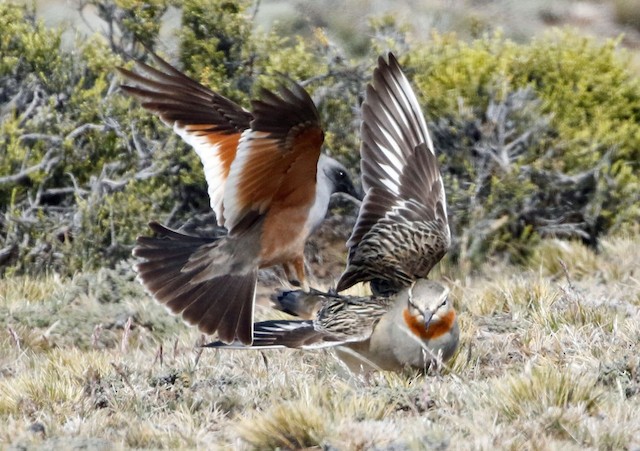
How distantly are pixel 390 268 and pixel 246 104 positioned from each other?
4.42 meters

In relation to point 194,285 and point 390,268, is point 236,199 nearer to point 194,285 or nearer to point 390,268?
point 194,285

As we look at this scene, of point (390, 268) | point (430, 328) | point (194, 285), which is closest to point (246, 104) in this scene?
point (194, 285)

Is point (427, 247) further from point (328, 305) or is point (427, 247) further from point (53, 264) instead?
point (53, 264)

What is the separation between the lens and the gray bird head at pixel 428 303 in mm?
5281

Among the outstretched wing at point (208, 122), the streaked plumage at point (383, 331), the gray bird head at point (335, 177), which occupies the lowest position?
the streaked plumage at point (383, 331)

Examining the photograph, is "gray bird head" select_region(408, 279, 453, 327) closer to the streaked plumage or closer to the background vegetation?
the streaked plumage

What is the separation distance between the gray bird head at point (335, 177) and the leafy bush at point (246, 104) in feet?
6.66

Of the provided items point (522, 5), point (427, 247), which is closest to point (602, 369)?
point (427, 247)

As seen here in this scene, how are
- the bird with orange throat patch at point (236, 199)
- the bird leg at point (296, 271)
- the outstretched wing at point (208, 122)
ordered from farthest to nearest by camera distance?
1. the bird leg at point (296, 271)
2. the outstretched wing at point (208, 122)
3. the bird with orange throat patch at point (236, 199)

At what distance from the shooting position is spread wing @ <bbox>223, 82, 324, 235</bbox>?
5.84m

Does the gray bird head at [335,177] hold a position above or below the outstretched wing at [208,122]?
below

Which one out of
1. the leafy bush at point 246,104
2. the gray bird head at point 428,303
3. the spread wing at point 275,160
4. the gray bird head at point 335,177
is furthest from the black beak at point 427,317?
the leafy bush at point 246,104

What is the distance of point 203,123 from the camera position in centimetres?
729

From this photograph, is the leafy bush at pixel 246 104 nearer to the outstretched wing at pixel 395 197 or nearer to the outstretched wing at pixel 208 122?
the outstretched wing at pixel 208 122
